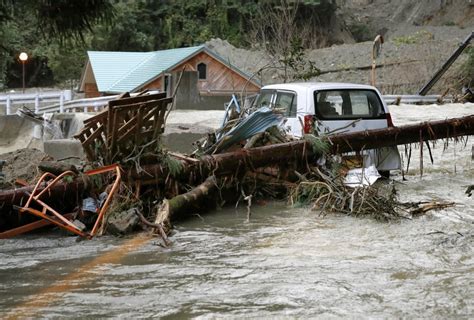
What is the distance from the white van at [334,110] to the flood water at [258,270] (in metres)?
2.12

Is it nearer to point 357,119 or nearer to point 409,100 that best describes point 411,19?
point 409,100

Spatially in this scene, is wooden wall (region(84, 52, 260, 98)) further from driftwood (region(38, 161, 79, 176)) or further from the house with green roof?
driftwood (region(38, 161, 79, 176))

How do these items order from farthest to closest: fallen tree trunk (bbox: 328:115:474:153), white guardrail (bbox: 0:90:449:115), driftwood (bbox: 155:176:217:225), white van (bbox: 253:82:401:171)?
white guardrail (bbox: 0:90:449:115), white van (bbox: 253:82:401:171), fallen tree trunk (bbox: 328:115:474:153), driftwood (bbox: 155:176:217:225)

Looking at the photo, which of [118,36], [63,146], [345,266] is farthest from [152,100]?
[118,36]

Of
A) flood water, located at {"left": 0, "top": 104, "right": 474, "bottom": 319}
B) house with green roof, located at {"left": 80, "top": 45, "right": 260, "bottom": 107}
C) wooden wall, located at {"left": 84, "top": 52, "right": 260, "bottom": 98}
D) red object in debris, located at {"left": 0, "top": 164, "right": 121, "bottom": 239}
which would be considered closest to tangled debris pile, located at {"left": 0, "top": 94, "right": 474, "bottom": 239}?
red object in debris, located at {"left": 0, "top": 164, "right": 121, "bottom": 239}

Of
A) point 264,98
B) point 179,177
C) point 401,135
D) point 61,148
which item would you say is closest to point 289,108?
point 264,98

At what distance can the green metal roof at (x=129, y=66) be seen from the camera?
37250 mm

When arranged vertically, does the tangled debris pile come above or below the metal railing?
below

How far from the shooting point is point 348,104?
42.8 feet

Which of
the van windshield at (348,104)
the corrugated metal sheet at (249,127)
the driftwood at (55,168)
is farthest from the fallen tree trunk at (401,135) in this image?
the driftwood at (55,168)

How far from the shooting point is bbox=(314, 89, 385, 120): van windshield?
12742 mm

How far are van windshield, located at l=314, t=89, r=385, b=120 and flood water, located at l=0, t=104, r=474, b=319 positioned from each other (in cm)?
244

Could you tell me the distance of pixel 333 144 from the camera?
40.0ft

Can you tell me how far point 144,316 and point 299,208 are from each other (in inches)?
209
